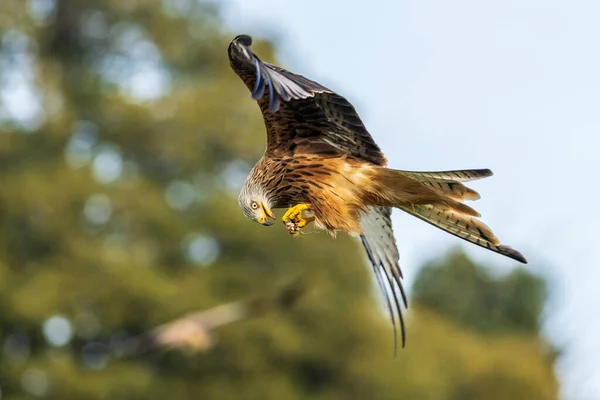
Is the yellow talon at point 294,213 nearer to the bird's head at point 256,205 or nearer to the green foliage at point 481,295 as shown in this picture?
the bird's head at point 256,205

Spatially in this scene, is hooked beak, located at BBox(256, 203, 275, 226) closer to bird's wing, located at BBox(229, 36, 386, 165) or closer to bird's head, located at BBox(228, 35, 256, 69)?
bird's wing, located at BBox(229, 36, 386, 165)

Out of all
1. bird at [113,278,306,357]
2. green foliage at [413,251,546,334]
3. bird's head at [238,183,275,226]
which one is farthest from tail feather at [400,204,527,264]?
green foliage at [413,251,546,334]

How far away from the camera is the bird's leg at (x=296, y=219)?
4262mm

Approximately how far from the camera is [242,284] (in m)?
20.1

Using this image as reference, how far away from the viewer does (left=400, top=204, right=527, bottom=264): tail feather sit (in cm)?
429

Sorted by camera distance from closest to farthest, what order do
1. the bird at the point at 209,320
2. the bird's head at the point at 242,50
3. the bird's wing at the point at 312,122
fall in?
the bird's head at the point at 242,50 → the bird's wing at the point at 312,122 → the bird at the point at 209,320

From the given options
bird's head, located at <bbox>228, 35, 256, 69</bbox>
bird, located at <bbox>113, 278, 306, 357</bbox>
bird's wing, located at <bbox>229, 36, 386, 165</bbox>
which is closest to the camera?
bird's head, located at <bbox>228, 35, 256, 69</bbox>

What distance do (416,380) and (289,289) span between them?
34.8 feet

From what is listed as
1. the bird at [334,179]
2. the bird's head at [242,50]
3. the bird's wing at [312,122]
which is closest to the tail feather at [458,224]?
the bird at [334,179]

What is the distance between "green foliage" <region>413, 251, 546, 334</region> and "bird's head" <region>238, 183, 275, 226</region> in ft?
99.9

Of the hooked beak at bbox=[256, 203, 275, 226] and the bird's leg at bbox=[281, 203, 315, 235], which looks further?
the bird's leg at bbox=[281, 203, 315, 235]

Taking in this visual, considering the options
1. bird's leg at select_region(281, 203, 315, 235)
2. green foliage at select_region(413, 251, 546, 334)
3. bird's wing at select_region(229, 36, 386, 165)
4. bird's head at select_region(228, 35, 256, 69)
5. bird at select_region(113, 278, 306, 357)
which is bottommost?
bird's leg at select_region(281, 203, 315, 235)

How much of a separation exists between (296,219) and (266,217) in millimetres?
281

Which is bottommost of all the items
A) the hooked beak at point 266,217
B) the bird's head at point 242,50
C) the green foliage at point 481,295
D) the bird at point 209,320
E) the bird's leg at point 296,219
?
the hooked beak at point 266,217
